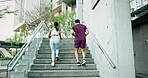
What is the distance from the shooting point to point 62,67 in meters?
4.69

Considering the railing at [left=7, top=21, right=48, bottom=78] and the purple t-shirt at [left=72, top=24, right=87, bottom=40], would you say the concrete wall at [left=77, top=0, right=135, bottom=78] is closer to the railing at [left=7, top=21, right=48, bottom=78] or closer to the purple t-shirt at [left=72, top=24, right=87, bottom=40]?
the purple t-shirt at [left=72, top=24, right=87, bottom=40]

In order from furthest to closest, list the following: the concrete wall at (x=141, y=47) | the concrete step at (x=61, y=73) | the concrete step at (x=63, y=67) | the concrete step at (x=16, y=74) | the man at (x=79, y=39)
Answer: the concrete wall at (x=141, y=47) → the man at (x=79, y=39) → the concrete step at (x=63, y=67) → the concrete step at (x=61, y=73) → the concrete step at (x=16, y=74)

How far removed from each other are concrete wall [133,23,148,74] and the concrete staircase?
13.8ft

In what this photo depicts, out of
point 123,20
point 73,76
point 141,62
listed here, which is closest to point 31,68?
point 73,76

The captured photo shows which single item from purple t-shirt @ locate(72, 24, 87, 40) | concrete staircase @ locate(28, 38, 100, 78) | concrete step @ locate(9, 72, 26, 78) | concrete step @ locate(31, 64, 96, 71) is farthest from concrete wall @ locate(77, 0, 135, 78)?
concrete step @ locate(9, 72, 26, 78)

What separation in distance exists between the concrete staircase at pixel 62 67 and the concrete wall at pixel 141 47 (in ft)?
13.8

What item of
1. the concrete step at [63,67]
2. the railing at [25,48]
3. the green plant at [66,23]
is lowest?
the concrete step at [63,67]

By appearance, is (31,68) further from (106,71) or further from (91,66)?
(106,71)

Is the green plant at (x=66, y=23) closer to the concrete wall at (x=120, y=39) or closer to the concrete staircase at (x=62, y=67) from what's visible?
the concrete staircase at (x=62, y=67)

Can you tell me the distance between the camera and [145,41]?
319 inches

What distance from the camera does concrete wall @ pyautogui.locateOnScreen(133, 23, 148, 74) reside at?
803 cm

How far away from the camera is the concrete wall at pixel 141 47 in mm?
8031

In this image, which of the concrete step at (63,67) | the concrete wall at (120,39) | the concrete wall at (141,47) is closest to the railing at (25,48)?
the concrete step at (63,67)

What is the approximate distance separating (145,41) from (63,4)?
1554 cm
